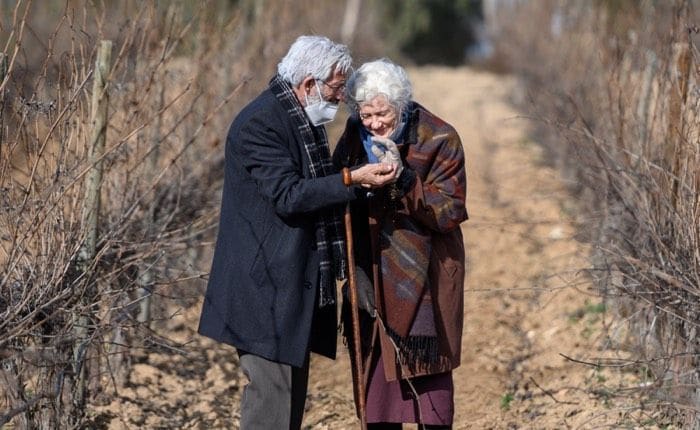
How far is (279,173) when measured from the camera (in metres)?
3.85

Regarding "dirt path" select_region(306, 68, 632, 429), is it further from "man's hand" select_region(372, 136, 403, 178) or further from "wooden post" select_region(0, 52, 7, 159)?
"wooden post" select_region(0, 52, 7, 159)

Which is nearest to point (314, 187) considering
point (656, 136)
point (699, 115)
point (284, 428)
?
point (284, 428)

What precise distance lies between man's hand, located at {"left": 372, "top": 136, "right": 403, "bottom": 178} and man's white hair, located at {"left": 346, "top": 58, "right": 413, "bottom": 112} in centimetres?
15

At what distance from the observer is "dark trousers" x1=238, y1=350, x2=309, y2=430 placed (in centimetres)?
400

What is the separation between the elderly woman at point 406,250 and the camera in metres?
4.08

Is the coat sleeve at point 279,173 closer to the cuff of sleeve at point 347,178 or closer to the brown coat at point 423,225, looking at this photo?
the cuff of sleeve at point 347,178

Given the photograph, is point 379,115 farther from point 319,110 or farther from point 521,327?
point 521,327

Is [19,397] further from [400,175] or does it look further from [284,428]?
[400,175]

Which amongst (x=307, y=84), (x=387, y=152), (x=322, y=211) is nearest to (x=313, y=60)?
(x=307, y=84)

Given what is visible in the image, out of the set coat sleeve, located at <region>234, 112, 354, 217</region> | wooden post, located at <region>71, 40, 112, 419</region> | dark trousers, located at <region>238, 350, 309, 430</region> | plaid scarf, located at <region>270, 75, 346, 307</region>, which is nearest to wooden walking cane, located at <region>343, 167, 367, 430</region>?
plaid scarf, located at <region>270, 75, 346, 307</region>

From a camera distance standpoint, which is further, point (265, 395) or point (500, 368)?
point (500, 368)

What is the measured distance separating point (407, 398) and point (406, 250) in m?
0.57

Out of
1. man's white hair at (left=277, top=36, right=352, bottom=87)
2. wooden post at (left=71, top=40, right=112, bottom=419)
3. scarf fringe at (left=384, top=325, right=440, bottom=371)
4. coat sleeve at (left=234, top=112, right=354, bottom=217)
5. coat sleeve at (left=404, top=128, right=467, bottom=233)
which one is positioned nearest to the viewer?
coat sleeve at (left=234, top=112, right=354, bottom=217)

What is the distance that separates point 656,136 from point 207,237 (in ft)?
8.91
